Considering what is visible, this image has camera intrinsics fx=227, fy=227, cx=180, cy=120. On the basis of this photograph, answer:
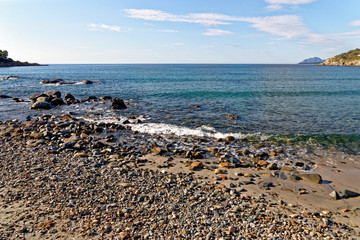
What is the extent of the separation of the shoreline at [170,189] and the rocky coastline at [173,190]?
5 cm

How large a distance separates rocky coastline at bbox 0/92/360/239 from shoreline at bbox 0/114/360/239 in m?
0.05

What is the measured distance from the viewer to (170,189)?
10.6m

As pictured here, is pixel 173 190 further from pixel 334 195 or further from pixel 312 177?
pixel 312 177

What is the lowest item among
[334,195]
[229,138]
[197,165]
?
[334,195]

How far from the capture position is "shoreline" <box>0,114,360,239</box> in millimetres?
8000

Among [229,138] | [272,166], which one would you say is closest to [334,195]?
[272,166]

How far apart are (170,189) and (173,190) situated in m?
0.16

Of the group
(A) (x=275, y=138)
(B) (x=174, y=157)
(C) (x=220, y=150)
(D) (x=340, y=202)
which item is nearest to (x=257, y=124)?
(A) (x=275, y=138)

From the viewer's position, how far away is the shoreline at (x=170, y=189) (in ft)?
26.2

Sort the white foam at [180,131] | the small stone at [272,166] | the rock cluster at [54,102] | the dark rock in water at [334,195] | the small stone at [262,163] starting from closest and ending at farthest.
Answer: the dark rock in water at [334,195] → the small stone at [272,166] → the small stone at [262,163] → the white foam at [180,131] → the rock cluster at [54,102]

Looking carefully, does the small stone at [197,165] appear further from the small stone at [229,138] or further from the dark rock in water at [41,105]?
the dark rock in water at [41,105]

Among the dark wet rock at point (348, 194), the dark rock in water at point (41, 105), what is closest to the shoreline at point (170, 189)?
the dark wet rock at point (348, 194)

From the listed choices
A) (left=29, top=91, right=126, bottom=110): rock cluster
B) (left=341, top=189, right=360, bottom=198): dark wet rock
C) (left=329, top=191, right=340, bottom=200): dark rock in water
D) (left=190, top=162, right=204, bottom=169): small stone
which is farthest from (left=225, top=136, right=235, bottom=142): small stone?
(left=29, top=91, right=126, bottom=110): rock cluster

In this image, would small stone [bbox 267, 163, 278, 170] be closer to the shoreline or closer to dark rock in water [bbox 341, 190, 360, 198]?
the shoreline
